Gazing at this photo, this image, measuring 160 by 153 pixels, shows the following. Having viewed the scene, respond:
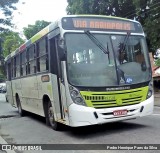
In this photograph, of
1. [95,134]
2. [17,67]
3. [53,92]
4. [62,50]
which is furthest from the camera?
[17,67]

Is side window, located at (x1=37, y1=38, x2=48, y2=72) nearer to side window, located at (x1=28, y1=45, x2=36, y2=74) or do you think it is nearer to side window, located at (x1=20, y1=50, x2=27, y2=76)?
side window, located at (x1=28, y1=45, x2=36, y2=74)

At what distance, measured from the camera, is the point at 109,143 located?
7785 mm

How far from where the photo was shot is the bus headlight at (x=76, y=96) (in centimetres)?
839

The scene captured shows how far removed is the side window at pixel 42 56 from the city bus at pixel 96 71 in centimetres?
14

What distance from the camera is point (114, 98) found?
866cm

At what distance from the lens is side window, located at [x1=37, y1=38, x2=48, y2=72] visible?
33.9ft

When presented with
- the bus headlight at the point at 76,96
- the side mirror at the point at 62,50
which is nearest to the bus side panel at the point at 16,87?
the side mirror at the point at 62,50

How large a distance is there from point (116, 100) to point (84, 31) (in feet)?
6.40

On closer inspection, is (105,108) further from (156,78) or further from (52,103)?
(156,78)

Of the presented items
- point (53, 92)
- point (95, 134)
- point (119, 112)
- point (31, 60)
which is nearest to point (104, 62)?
point (119, 112)

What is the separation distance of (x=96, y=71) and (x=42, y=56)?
2602 millimetres

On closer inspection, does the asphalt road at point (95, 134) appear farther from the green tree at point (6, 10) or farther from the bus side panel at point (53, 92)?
the green tree at point (6, 10)

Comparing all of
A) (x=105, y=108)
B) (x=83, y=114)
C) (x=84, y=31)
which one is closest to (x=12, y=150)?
(x=83, y=114)

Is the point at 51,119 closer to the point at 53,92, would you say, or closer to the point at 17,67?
the point at 53,92
